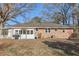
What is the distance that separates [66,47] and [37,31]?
0.55m

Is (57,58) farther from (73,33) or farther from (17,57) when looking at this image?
(17,57)

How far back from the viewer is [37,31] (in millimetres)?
2414

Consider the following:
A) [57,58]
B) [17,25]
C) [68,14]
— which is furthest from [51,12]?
[57,58]

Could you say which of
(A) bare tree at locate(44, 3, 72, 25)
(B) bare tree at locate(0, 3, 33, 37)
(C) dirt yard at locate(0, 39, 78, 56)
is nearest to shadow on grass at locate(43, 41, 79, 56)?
(C) dirt yard at locate(0, 39, 78, 56)

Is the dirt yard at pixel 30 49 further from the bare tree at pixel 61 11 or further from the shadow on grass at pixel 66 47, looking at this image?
the bare tree at pixel 61 11

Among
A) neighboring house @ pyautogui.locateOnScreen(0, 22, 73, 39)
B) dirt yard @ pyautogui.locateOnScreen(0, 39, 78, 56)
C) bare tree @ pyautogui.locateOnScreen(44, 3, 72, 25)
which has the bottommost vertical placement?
dirt yard @ pyautogui.locateOnScreen(0, 39, 78, 56)

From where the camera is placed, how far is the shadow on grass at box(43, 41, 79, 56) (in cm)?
242

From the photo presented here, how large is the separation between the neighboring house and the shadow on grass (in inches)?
4.7

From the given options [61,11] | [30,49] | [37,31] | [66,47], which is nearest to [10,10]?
[37,31]

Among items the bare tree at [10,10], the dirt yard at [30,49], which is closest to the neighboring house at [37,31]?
the dirt yard at [30,49]

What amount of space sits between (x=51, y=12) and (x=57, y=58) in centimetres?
75

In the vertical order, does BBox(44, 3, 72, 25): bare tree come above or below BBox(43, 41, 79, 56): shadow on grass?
above

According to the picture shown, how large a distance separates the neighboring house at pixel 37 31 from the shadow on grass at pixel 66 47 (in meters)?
0.12

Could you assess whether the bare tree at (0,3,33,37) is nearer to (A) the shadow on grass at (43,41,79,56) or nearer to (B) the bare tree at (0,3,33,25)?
(B) the bare tree at (0,3,33,25)
